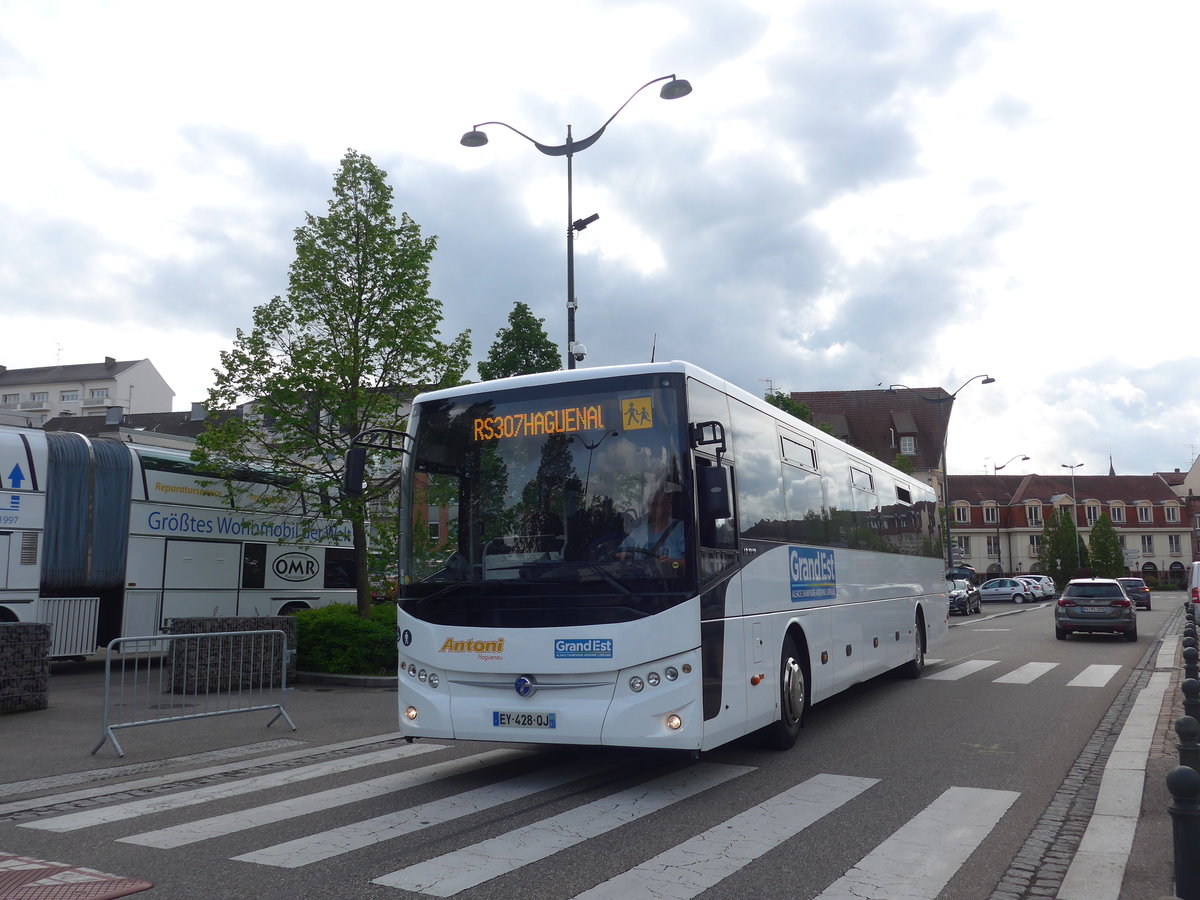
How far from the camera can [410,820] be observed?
6.62 meters

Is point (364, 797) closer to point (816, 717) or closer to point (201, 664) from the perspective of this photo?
point (816, 717)

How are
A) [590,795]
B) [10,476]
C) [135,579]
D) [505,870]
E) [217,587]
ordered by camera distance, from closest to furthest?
[505,870]
[590,795]
[10,476]
[135,579]
[217,587]

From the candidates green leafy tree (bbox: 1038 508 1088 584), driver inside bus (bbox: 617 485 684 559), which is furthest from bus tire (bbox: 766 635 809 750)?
green leafy tree (bbox: 1038 508 1088 584)

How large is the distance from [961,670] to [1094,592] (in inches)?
422

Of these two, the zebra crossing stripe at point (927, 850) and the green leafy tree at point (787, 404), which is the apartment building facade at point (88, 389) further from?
the zebra crossing stripe at point (927, 850)

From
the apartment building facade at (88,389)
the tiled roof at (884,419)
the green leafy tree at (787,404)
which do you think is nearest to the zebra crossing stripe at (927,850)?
the green leafy tree at (787,404)

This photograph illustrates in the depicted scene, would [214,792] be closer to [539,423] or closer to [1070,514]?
[539,423]

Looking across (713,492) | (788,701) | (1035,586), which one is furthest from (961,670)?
(1035,586)

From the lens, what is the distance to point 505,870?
539 centimetres

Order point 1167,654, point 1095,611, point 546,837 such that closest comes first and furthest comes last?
point 546,837 → point 1167,654 → point 1095,611

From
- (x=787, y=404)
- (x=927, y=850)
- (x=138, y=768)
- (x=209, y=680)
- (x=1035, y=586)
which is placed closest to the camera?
(x=927, y=850)

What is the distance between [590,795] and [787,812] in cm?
146

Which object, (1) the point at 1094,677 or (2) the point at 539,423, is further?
(1) the point at 1094,677

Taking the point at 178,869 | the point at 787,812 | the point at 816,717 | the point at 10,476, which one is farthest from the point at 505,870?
the point at 10,476
